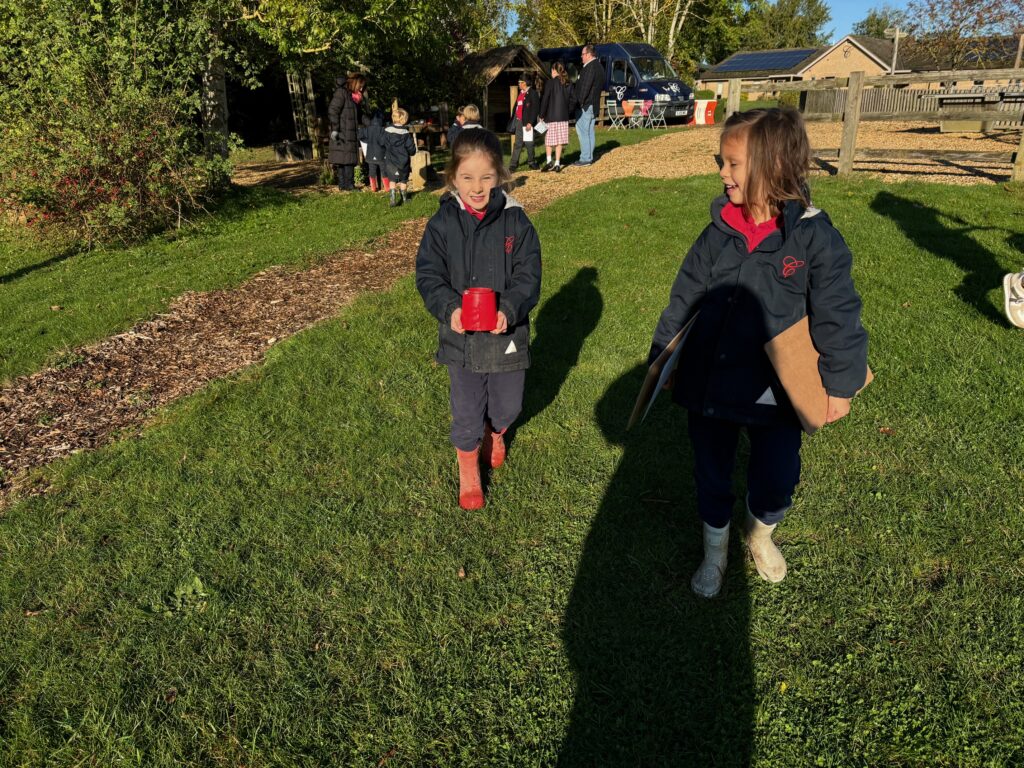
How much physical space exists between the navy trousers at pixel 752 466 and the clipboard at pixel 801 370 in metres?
0.12

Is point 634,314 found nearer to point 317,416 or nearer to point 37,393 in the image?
point 317,416

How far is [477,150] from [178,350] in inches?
169

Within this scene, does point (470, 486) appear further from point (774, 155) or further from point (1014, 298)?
point (1014, 298)

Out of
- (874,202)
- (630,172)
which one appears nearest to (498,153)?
Answer: (874,202)

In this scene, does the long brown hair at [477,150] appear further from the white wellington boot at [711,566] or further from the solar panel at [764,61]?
the solar panel at [764,61]

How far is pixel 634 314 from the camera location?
20.7 ft

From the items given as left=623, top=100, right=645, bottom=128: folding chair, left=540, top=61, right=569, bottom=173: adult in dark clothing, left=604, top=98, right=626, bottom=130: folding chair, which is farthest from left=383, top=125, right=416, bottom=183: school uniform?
left=623, top=100, right=645, bottom=128: folding chair

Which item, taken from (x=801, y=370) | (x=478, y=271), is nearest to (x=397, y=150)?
(x=478, y=271)

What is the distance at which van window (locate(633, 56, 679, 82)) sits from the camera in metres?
25.7

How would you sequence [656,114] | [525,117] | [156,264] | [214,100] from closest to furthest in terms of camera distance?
[156,264] → [214,100] → [525,117] → [656,114]

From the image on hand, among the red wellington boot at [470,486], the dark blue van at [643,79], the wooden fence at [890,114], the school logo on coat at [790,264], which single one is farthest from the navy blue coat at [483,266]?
the dark blue van at [643,79]

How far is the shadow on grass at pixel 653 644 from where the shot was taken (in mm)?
2420

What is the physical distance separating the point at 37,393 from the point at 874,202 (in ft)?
33.2

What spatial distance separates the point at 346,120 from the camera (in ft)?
43.7
